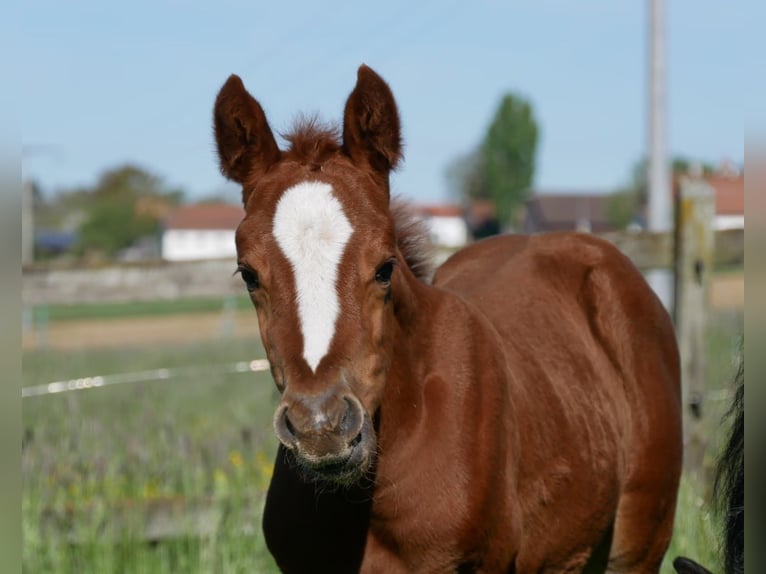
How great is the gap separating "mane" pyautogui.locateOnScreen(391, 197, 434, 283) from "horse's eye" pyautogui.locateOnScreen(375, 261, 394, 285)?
840 millimetres

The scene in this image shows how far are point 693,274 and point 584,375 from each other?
2.54m

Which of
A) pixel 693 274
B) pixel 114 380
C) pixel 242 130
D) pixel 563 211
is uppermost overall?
pixel 563 211

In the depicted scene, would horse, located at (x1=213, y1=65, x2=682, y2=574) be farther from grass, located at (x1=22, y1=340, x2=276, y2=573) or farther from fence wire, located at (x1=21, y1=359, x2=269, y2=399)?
fence wire, located at (x1=21, y1=359, x2=269, y2=399)

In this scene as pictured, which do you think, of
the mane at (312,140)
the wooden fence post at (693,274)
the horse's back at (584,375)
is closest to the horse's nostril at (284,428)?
the mane at (312,140)

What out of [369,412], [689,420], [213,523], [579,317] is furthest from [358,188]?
[689,420]

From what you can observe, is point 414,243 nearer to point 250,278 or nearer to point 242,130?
point 242,130

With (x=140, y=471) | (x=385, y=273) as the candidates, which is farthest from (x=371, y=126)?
(x=140, y=471)

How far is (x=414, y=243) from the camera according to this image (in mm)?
4059

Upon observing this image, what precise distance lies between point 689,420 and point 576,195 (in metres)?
89.4

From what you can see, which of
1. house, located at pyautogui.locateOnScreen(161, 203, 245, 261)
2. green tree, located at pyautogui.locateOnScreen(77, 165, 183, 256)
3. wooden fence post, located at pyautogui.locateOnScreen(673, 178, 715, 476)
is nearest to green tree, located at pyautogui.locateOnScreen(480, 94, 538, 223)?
house, located at pyautogui.locateOnScreen(161, 203, 245, 261)

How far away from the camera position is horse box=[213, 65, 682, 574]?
2924 mm

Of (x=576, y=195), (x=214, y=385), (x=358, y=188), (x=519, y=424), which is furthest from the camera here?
(x=576, y=195)

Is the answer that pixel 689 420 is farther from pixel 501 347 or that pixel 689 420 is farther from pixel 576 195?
pixel 576 195

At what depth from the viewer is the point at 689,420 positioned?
640 centimetres
